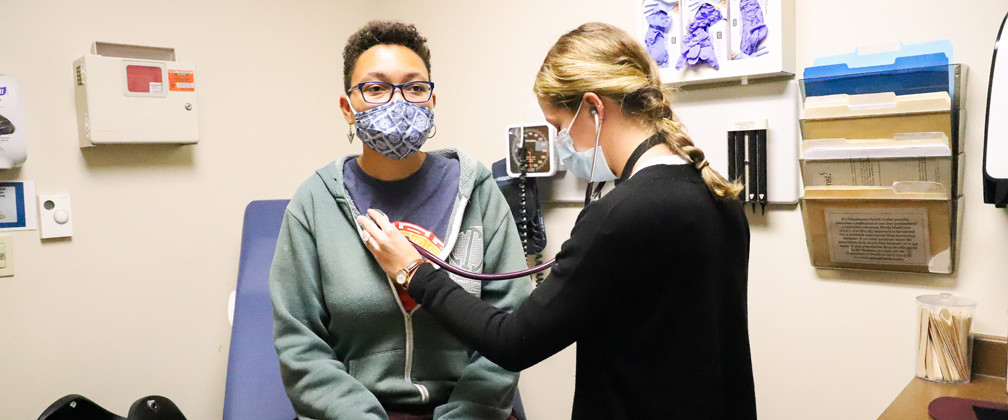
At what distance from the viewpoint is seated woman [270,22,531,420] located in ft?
4.06

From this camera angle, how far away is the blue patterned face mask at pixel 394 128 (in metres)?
1.25

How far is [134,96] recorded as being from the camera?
1771mm

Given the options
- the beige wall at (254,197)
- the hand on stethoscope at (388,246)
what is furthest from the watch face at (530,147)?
the hand on stethoscope at (388,246)

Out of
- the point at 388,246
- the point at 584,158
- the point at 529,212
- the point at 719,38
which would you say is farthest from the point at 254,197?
the point at 719,38

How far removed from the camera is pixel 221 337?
2.06m

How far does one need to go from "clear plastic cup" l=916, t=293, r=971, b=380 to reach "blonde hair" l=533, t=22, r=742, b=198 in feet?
2.00

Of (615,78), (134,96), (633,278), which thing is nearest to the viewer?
(633,278)

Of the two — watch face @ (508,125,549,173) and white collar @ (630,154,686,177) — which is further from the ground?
watch face @ (508,125,549,173)

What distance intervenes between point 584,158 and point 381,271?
0.44 m

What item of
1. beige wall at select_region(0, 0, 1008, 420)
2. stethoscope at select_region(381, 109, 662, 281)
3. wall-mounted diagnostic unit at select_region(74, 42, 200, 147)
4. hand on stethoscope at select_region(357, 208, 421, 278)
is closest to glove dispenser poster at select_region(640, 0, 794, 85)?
beige wall at select_region(0, 0, 1008, 420)

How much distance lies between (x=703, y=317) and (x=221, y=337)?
160 cm

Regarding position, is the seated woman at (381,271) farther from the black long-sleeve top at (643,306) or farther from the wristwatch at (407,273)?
the black long-sleeve top at (643,306)

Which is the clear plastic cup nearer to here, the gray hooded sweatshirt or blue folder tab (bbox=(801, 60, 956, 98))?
blue folder tab (bbox=(801, 60, 956, 98))

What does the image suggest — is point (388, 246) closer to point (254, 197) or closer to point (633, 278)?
point (633, 278)
